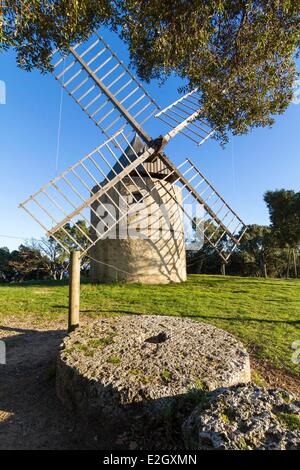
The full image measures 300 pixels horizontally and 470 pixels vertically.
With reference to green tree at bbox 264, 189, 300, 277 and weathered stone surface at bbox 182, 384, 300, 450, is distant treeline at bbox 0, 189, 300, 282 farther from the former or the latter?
weathered stone surface at bbox 182, 384, 300, 450

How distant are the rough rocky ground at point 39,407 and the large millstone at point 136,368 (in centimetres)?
20

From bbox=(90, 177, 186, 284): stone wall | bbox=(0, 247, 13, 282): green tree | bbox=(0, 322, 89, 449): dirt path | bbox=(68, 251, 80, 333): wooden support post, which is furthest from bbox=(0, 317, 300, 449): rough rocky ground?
bbox=(0, 247, 13, 282): green tree

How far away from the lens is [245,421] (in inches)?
Answer: 103

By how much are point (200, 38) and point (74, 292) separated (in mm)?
6048

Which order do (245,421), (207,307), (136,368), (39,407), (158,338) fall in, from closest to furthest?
(245,421), (136,368), (39,407), (158,338), (207,307)

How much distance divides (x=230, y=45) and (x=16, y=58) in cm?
510

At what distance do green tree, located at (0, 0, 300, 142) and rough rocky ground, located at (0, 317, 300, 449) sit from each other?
5816 millimetres

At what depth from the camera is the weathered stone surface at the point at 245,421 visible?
2396mm

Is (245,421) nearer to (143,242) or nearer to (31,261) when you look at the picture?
(143,242)

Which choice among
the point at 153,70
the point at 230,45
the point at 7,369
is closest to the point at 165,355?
the point at 7,369

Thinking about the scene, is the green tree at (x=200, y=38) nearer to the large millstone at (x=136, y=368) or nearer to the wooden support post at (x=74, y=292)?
the wooden support post at (x=74, y=292)

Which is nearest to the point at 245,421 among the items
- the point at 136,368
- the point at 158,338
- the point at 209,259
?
the point at 136,368

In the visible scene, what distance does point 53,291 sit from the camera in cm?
1375
